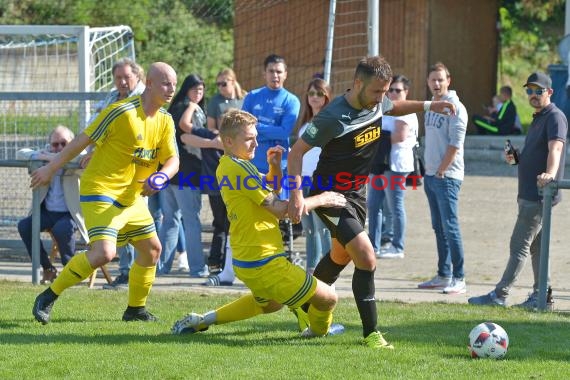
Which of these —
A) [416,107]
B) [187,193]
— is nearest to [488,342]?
[416,107]

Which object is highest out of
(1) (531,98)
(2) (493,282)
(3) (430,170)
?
(1) (531,98)

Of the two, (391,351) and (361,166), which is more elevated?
(361,166)

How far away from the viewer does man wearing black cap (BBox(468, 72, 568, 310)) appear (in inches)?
345

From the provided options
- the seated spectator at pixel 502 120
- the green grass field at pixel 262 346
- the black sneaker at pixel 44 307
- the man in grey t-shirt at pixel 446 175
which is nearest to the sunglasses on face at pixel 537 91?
the man in grey t-shirt at pixel 446 175

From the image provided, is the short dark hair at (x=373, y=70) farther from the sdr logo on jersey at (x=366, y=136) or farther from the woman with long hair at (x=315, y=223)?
the woman with long hair at (x=315, y=223)

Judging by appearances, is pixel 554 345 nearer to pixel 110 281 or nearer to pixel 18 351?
pixel 18 351

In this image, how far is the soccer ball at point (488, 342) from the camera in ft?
22.5

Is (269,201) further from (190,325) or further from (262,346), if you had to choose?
(190,325)

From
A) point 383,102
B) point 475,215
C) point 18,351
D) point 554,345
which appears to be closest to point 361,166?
point 383,102

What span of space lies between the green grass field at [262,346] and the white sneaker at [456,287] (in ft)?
2.57

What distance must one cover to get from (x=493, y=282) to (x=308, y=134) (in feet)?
13.5

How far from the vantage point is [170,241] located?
10.8 m

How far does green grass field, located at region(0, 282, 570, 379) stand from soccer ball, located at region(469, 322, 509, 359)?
2.8 inches

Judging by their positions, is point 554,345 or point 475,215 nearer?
point 554,345
